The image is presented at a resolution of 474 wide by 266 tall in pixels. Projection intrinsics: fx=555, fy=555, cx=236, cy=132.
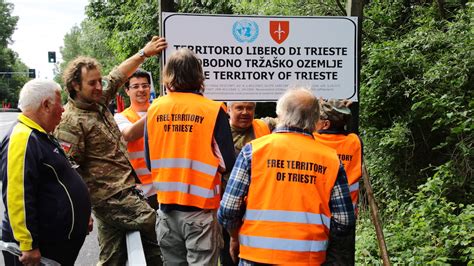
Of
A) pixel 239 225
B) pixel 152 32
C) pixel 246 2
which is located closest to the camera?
pixel 239 225

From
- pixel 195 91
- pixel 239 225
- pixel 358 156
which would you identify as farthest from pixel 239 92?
pixel 239 225

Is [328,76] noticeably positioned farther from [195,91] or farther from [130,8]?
[130,8]

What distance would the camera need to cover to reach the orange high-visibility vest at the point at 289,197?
2951mm

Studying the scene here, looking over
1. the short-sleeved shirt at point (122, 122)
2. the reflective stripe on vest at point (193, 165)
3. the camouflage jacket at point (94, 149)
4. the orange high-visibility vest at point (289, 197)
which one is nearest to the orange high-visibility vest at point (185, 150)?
the reflective stripe on vest at point (193, 165)

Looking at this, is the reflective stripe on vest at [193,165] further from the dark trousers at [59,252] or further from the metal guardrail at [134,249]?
the dark trousers at [59,252]

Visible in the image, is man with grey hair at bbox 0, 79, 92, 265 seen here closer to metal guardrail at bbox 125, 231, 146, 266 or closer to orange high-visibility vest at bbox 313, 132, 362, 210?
metal guardrail at bbox 125, 231, 146, 266

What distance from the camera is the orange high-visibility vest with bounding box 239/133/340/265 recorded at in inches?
116

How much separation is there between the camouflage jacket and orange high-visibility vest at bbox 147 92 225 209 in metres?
0.47

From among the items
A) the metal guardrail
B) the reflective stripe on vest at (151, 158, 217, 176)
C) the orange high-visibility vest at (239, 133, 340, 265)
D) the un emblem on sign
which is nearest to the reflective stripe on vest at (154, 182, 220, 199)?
the reflective stripe on vest at (151, 158, 217, 176)

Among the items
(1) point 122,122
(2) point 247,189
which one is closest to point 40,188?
(2) point 247,189

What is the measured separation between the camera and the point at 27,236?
3.23 metres

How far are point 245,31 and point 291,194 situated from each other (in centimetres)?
158

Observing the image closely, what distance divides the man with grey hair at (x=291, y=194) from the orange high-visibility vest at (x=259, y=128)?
4.60 feet

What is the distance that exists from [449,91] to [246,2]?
686 centimetres
